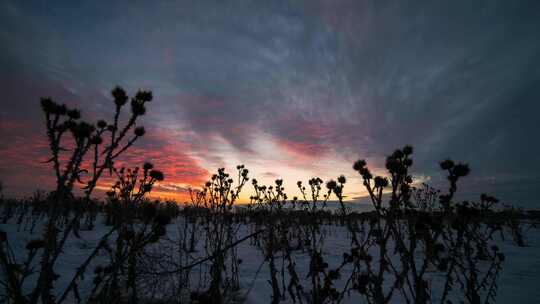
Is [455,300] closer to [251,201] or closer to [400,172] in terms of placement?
[400,172]

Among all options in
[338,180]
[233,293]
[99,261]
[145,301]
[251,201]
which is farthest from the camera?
[251,201]

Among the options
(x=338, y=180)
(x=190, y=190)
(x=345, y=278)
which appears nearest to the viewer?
(x=338, y=180)

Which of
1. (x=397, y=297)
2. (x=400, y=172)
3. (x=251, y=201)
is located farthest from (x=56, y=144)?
(x=251, y=201)

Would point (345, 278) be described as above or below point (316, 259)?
below

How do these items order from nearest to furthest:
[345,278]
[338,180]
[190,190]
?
[338,180] < [345,278] < [190,190]

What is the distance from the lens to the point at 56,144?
57.9 inches

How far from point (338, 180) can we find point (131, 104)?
85.7 inches

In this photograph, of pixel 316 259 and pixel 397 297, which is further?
pixel 397 297

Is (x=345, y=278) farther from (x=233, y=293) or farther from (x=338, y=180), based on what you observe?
(x=338, y=180)

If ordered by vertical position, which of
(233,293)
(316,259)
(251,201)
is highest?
(251,201)

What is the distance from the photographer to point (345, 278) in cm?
558

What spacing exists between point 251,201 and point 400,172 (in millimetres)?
6846

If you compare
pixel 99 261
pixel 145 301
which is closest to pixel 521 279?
pixel 145 301

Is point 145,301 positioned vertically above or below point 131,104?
below
